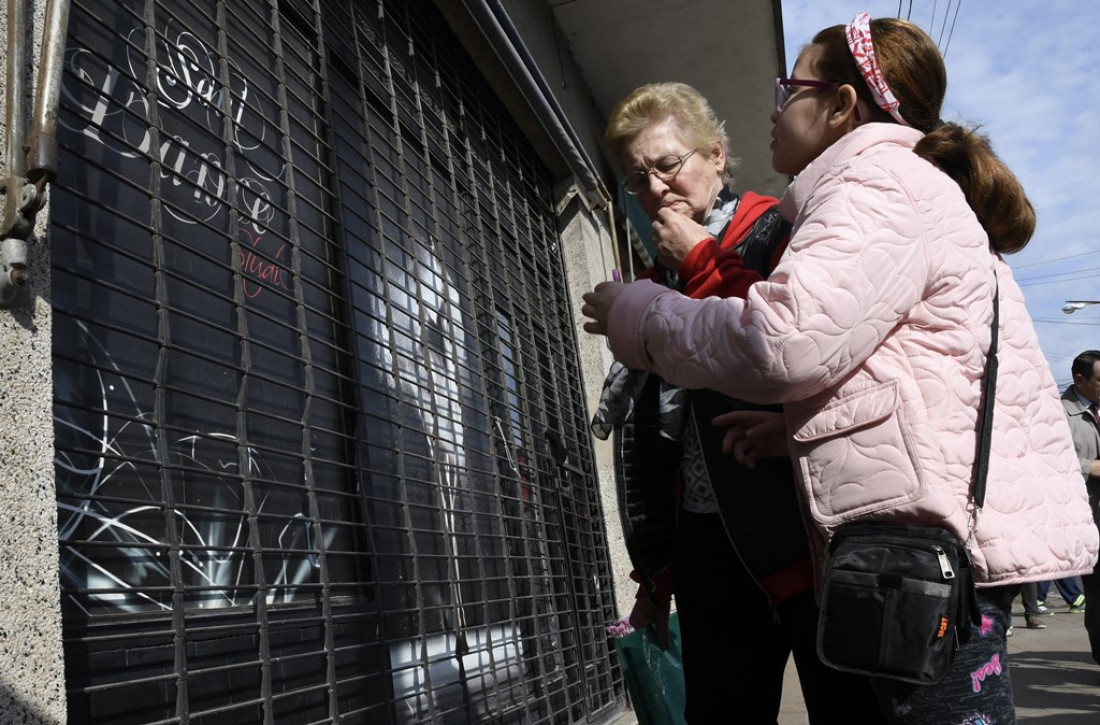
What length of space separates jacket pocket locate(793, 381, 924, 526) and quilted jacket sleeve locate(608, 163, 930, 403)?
0.19 ft

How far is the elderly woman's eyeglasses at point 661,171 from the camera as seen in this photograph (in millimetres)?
2398

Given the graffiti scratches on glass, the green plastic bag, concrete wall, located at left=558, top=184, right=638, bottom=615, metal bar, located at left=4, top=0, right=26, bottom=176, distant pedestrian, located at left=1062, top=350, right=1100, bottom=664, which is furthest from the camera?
concrete wall, located at left=558, top=184, right=638, bottom=615

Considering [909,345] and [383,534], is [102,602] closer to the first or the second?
[383,534]

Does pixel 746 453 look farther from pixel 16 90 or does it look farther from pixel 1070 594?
pixel 1070 594

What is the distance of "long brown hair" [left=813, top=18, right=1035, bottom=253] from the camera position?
5.37 feet

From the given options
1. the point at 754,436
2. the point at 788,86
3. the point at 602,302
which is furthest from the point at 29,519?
the point at 788,86

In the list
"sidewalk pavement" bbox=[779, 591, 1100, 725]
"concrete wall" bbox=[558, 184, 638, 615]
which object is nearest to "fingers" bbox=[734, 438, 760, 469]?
"sidewalk pavement" bbox=[779, 591, 1100, 725]

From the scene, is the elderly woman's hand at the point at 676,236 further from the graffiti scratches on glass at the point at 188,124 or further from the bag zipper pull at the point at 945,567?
the graffiti scratches on glass at the point at 188,124

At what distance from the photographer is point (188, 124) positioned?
2484 mm

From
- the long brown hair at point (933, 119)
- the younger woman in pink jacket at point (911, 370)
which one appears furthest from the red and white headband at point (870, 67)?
the younger woman in pink jacket at point (911, 370)

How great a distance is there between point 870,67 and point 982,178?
0.30 metres

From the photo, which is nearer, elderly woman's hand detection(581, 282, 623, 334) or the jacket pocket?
the jacket pocket

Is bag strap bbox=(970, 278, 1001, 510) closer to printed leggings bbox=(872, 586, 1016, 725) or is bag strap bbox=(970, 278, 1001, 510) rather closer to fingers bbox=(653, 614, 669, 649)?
printed leggings bbox=(872, 586, 1016, 725)

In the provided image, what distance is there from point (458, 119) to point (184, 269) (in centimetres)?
249
